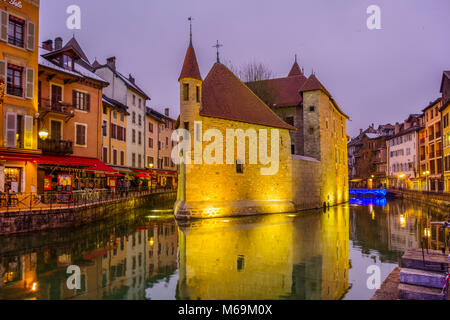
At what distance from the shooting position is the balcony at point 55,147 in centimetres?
2166

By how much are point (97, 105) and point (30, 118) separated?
8.41m

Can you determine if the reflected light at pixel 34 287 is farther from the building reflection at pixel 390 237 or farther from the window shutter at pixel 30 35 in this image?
the window shutter at pixel 30 35

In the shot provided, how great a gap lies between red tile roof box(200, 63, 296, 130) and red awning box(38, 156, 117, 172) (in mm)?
8257

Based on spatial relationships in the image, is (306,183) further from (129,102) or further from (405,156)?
(405,156)

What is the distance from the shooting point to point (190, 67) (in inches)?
832

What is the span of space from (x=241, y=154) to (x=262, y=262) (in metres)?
13.3

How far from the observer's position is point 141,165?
126 feet

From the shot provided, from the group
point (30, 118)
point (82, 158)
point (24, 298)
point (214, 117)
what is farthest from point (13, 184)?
point (24, 298)

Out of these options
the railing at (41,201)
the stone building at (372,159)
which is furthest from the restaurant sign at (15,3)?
the stone building at (372,159)

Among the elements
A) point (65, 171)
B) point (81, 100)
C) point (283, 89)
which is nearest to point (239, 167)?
point (65, 171)

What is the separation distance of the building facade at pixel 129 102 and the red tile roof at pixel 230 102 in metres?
14.0

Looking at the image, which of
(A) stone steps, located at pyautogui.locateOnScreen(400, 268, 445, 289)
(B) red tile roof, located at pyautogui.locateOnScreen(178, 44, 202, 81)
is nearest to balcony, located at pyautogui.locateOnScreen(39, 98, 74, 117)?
(B) red tile roof, located at pyautogui.locateOnScreen(178, 44, 202, 81)

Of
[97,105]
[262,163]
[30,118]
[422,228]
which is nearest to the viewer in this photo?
[422,228]
